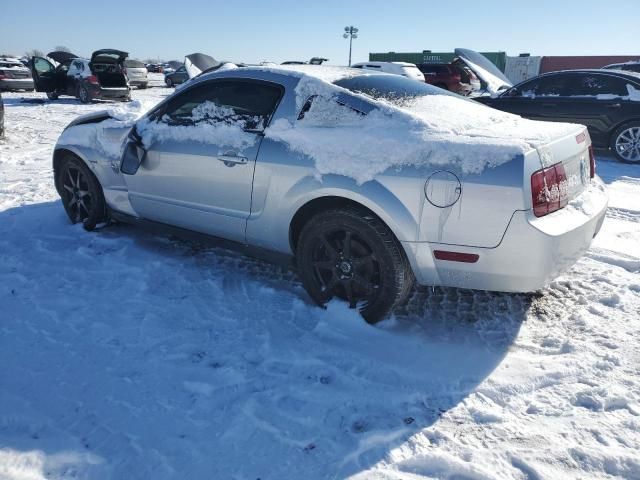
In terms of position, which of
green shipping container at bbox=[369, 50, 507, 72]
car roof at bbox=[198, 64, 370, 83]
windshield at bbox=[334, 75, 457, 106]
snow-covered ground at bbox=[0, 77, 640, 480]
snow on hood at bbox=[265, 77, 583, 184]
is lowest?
snow-covered ground at bbox=[0, 77, 640, 480]

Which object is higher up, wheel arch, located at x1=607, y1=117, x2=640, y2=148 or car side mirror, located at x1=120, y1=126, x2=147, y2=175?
car side mirror, located at x1=120, y1=126, x2=147, y2=175

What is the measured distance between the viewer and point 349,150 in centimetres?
280

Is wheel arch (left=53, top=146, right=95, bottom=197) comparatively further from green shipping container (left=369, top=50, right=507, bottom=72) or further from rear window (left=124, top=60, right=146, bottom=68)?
green shipping container (left=369, top=50, right=507, bottom=72)

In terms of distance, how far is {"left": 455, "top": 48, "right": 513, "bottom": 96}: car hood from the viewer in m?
9.95

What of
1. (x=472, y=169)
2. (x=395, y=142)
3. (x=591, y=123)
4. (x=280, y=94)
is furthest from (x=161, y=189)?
(x=591, y=123)

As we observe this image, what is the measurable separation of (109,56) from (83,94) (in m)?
1.59

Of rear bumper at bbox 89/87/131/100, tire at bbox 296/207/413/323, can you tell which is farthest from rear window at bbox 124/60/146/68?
tire at bbox 296/207/413/323

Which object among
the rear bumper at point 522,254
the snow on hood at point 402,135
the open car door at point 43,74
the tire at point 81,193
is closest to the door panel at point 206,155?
the snow on hood at point 402,135

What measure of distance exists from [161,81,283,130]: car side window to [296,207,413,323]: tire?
0.86m

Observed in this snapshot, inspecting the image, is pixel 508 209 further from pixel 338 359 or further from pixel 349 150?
pixel 338 359

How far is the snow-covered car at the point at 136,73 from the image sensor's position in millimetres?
22000

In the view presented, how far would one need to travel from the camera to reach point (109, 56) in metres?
15.6

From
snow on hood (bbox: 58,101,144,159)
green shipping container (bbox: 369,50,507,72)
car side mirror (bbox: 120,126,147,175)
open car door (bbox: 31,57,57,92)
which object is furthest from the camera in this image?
green shipping container (bbox: 369,50,507,72)

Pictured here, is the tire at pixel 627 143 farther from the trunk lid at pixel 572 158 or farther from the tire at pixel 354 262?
the tire at pixel 354 262
